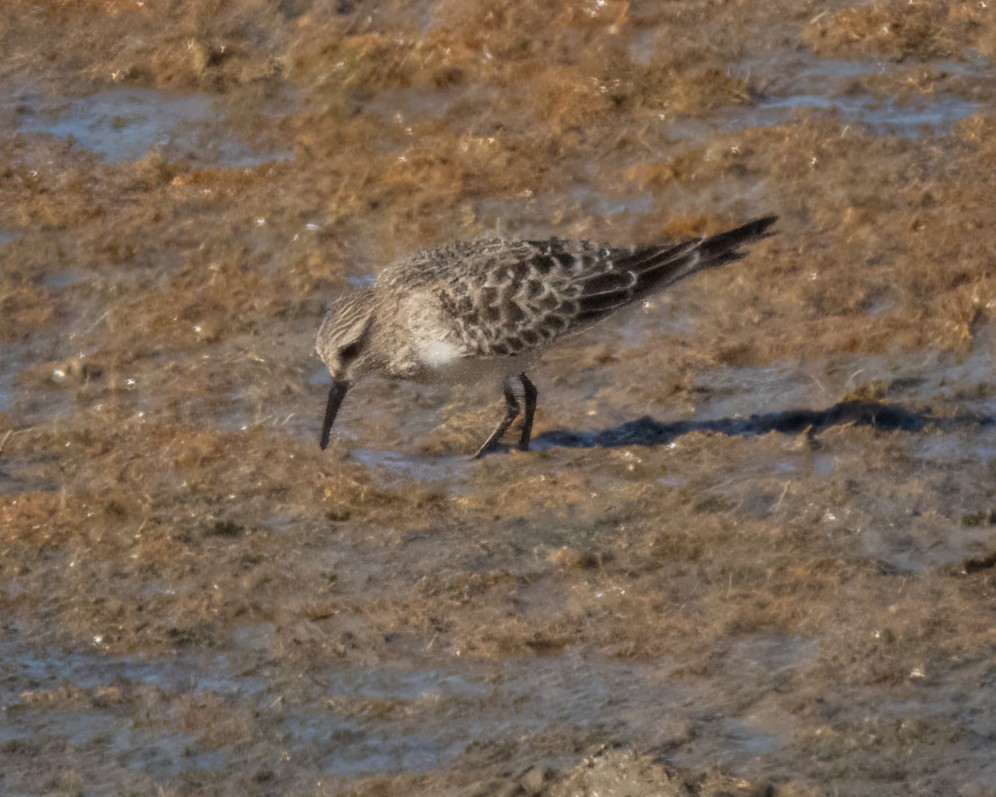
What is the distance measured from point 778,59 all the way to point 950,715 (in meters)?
7.11

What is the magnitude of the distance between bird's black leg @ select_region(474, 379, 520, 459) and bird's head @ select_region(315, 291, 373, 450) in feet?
2.82

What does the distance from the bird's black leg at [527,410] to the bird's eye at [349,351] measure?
1.07m

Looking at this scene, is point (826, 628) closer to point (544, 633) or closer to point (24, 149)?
point (544, 633)

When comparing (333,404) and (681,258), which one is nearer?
(333,404)

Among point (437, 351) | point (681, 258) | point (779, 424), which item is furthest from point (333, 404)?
point (779, 424)

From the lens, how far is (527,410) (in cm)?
841

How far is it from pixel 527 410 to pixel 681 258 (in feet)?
4.21

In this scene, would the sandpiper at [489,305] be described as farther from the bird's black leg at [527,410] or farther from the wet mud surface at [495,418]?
the wet mud surface at [495,418]

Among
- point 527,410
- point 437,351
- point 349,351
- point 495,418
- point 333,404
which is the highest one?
point 349,351

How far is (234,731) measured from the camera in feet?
20.7

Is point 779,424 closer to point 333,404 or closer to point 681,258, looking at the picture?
point 681,258

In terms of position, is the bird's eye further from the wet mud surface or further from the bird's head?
the wet mud surface

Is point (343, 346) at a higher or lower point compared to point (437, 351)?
higher

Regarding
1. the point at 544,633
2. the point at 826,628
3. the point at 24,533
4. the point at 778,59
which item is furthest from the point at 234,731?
the point at 778,59
